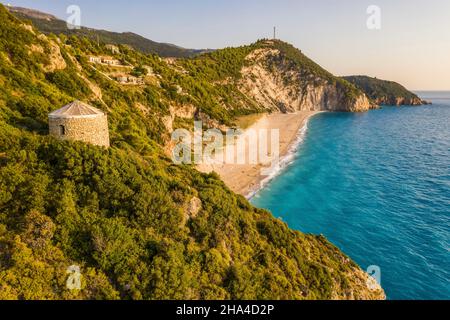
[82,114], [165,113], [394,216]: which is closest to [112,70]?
[165,113]

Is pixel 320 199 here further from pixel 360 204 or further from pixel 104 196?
pixel 104 196

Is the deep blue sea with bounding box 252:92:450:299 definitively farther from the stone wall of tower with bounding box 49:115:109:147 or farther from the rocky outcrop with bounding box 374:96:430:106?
the rocky outcrop with bounding box 374:96:430:106

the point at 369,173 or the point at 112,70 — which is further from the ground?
the point at 112,70

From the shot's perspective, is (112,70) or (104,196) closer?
(104,196)

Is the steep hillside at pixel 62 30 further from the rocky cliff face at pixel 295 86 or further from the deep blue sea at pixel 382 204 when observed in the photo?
the deep blue sea at pixel 382 204

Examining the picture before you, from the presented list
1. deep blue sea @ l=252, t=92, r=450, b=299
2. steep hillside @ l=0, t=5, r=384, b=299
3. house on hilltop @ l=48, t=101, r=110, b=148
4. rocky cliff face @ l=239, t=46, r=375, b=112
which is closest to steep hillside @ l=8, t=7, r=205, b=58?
rocky cliff face @ l=239, t=46, r=375, b=112

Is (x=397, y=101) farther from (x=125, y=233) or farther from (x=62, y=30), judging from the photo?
(x=125, y=233)

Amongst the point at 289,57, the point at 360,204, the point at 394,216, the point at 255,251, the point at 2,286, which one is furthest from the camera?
the point at 289,57

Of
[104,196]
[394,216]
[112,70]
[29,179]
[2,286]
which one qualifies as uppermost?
[112,70]

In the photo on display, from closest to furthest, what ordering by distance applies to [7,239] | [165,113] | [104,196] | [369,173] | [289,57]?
1. [7,239]
2. [104,196]
3. [369,173]
4. [165,113]
5. [289,57]
